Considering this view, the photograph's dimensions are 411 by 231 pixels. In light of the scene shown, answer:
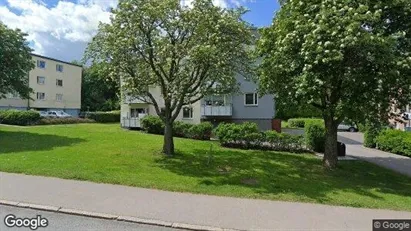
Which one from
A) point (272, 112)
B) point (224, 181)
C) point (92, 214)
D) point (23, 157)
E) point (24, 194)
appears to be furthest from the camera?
point (272, 112)

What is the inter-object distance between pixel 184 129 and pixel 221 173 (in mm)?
12450

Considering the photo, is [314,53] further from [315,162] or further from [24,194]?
[24,194]

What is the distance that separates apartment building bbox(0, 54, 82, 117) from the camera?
4917cm

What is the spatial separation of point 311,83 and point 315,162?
5.85 metres

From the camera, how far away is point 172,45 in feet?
42.0

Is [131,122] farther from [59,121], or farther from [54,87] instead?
[54,87]

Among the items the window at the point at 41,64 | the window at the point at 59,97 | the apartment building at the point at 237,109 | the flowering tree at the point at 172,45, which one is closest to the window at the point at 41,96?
the window at the point at 59,97

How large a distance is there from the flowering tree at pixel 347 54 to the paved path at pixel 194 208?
4.07m

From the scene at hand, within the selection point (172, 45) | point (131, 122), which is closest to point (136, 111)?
point (131, 122)

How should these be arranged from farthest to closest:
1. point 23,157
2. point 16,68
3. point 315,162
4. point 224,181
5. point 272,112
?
point 272,112
point 16,68
point 315,162
point 23,157
point 224,181

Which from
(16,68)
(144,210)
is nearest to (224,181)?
(144,210)

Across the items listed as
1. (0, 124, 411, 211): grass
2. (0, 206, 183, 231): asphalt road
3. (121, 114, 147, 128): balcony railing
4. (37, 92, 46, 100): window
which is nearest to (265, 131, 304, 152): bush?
(0, 124, 411, 211): grass

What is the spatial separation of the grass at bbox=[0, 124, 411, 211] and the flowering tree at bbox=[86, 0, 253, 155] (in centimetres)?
285

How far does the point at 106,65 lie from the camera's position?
13.5 meters
